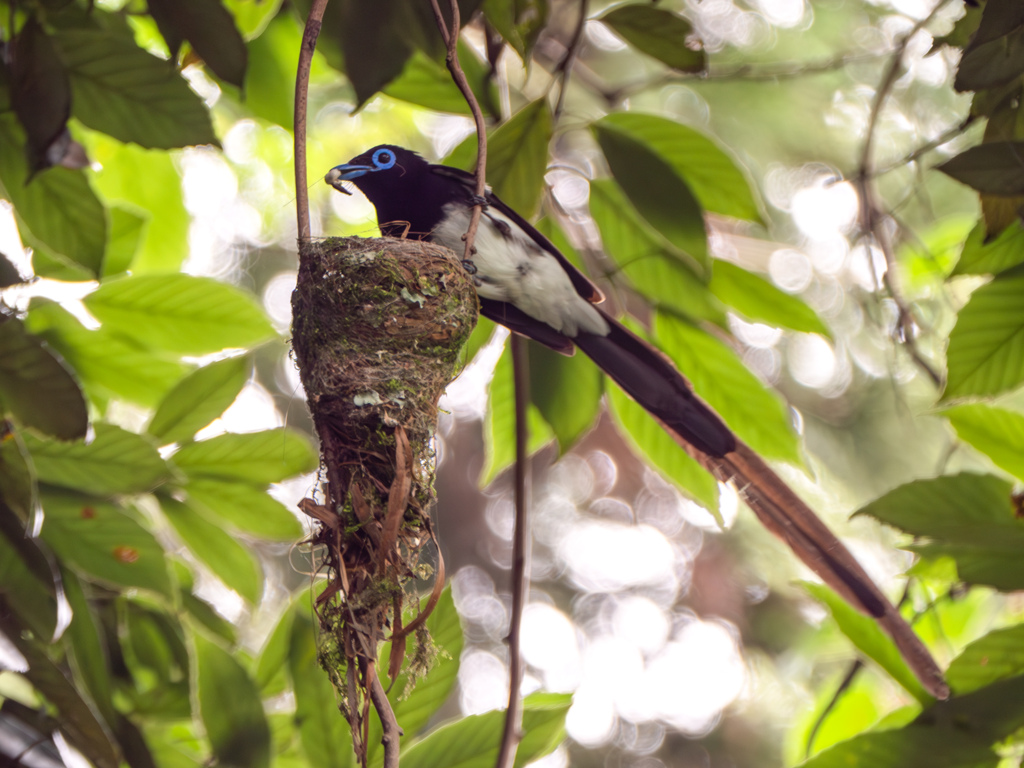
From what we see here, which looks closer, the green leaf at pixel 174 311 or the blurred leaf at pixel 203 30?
the blurred leaf at pixel 203 30

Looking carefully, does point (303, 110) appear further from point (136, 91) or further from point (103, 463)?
point (103, 463)

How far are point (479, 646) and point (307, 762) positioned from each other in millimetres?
5812

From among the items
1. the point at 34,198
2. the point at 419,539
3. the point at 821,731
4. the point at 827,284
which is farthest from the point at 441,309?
the point at 827,284

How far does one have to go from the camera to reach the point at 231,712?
1591mm

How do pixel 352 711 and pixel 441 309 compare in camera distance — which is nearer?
pixel 352 711

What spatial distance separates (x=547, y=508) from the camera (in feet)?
23.3

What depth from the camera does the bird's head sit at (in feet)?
6.06

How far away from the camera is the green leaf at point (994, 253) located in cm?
144

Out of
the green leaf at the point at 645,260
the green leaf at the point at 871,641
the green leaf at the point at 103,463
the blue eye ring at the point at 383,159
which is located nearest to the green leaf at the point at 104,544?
the green leaf at the point at 103,463

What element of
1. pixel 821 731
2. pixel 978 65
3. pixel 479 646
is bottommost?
pixel 479 646

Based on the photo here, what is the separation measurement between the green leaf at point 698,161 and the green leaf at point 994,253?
14.7 inches

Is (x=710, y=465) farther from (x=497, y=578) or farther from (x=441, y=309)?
(x=497, y=578)

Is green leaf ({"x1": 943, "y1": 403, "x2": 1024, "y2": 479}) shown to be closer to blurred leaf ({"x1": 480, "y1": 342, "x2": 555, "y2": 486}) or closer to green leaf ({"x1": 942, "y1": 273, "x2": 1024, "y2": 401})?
green leaf ({"x1": 942, "y1": 273, "x2": 1024, "y2": 401})

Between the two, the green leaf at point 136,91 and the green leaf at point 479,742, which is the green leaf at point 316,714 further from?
the green leaf at point 136,91
